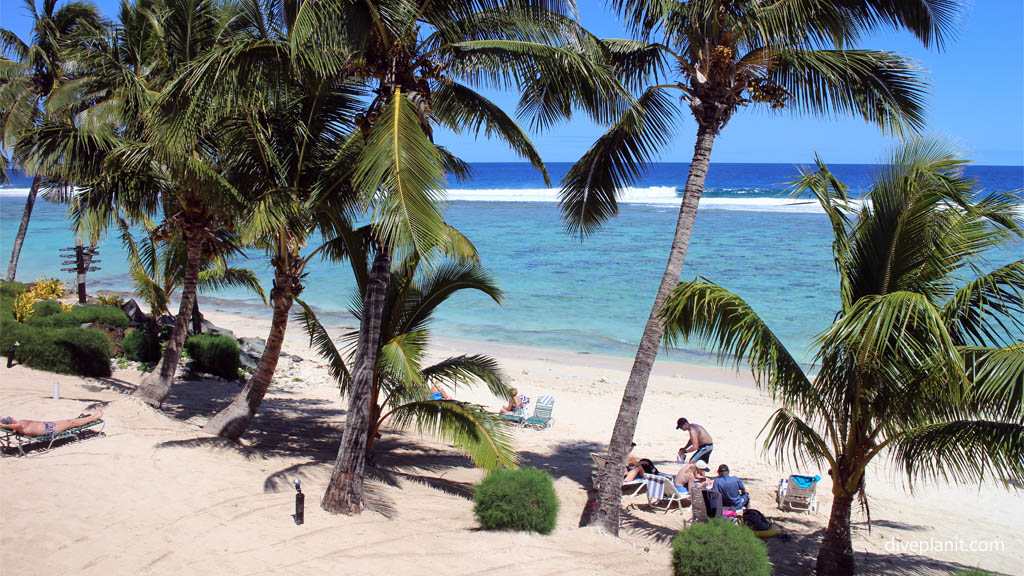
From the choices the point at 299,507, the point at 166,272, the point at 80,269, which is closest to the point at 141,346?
the point at 166,272

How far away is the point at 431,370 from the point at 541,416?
4.16 meters

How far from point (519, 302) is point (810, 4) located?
19.8m

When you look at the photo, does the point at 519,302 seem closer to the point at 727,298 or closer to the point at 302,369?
the point at 302,369

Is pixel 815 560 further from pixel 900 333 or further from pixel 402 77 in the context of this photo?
pixel 402 77

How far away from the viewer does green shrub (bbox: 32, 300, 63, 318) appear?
1327 centimetres

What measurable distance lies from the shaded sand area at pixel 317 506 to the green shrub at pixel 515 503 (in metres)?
0.14

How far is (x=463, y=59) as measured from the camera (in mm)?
6559

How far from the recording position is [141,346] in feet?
41.5

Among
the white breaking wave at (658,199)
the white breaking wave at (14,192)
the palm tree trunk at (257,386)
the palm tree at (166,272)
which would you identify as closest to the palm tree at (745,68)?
the palm tree trunk at (257,386)

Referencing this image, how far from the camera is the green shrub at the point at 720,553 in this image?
5.53 metres

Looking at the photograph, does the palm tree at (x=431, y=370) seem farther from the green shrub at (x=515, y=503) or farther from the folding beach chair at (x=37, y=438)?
the folding beach chair at (x=37, y=438)

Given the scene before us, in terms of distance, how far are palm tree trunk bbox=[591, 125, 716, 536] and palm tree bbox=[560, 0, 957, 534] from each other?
1 centimetres

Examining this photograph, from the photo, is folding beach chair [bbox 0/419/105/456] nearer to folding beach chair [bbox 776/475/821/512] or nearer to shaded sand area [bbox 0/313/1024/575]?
shaded sand area [bbox 0/313/1024/575]

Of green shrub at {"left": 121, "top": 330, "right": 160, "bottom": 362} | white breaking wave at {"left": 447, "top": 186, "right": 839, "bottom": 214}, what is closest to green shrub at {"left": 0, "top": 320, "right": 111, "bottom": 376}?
green shrub at {"left": 121, "top": 330, "right": 160, "bottom": 362}
